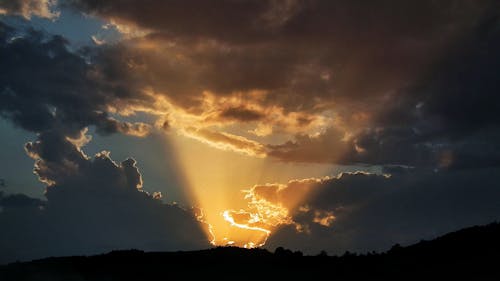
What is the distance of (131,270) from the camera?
6631 centimetres

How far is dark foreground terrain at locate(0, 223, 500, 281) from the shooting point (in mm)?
60531

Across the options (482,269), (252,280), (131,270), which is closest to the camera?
(482,269)

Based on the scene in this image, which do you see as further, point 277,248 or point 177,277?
point 277,248

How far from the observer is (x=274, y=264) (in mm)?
65750

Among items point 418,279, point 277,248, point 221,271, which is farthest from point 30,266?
point 418,279

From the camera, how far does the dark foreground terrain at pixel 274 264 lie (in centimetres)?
6053

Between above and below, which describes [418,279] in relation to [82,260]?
below

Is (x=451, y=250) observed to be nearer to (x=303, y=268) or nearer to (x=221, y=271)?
(x=303, y=268)

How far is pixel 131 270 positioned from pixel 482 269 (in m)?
35.4

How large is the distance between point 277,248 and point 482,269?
73.2ft

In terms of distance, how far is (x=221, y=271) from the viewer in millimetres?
64438

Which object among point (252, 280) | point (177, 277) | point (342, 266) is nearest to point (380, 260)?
point (342, 266)

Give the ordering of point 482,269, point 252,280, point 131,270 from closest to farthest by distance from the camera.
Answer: point 482,269 → point 252,280 → point 131,270

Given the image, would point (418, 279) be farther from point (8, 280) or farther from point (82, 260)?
point (8, 280)
